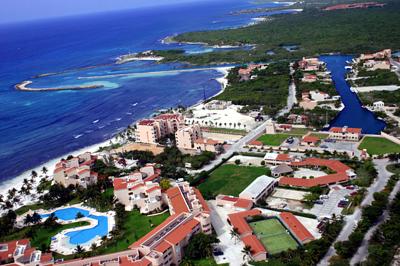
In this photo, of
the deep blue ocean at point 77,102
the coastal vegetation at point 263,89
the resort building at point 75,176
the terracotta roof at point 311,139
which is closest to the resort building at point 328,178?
the terracotta roof at point 311,139

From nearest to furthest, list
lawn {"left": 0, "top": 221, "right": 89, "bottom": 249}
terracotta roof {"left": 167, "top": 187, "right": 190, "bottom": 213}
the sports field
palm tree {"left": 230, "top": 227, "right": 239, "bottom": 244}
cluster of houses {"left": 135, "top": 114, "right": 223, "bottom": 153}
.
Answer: the sports field < palm tree {"left": 230, "top": 227, "right": 239, "bottom": 244} < terracotta roof {"left": 167, "top": 187, "right": 190, "bottom": 213} < lawn {"left": 0, "top": 221, "right": 89, "bottom": 249} < cluster of houses {"left": 135, "top": 114, "right": 223, "bottom": 153}

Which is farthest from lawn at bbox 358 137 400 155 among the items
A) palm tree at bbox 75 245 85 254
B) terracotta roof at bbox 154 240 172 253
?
palm tree at bbox 75 245 85 254

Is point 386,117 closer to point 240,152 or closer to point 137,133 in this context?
point 240,152

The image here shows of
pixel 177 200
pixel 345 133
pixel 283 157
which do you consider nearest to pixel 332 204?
pixel 283 157

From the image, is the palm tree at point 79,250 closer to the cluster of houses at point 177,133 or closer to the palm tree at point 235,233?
the palm tree at point 235,233

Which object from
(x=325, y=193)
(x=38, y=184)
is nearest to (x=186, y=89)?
(x=38, y=184)

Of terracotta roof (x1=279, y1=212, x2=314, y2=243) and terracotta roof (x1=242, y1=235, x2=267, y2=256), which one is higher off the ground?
terracotta roof (x1=242, y1=235, x2=267, y2=256)

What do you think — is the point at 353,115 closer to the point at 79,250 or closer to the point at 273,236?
the point at 273,236

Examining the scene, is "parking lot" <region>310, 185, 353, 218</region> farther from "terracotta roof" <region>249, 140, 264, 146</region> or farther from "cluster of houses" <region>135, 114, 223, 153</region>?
"cluster of houses" <region>135, 114, 223, 153</region>
